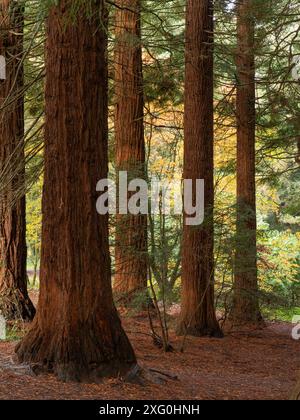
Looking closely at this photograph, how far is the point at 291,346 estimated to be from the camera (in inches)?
484

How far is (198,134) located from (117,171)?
85.3 inches

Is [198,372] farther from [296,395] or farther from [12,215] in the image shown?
[12,215]

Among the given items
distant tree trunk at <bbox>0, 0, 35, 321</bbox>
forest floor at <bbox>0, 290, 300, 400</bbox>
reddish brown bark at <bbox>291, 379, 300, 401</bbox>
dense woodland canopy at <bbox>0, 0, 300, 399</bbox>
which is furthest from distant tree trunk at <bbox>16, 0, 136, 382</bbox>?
distant tree trunk at <bbox>0, 0, 35, 321</bbox>

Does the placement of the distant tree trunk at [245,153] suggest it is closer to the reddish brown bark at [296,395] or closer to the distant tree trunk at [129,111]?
the distant tree trunk at [129,111]

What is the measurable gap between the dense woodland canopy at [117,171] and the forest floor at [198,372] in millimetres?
260

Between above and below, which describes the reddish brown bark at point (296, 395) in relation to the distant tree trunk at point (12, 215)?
below

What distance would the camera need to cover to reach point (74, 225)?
636cm

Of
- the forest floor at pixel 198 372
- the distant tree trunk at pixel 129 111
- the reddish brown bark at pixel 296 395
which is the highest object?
the distant tree trunk at pixel 129 111

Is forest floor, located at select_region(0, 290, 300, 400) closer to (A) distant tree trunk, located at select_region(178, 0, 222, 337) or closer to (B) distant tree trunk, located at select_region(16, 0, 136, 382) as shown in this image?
(B) distant tree trunk, located at select_region(16, 0, 136, 382)

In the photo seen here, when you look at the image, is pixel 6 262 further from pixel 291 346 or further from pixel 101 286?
pixel 291 346

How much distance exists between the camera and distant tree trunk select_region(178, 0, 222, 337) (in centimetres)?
1078

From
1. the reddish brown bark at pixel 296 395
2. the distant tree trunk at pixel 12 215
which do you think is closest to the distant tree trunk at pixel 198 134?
the distant tree trunk at pixel 12 215

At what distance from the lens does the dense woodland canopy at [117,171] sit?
6391 millimetres

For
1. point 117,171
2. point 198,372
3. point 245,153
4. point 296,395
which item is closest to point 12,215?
point 117,171
